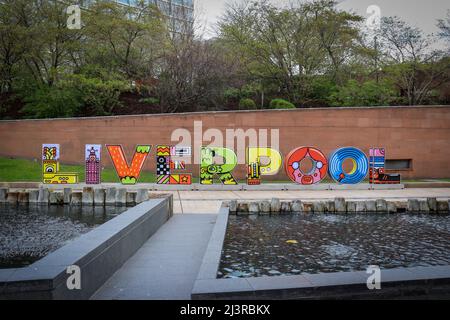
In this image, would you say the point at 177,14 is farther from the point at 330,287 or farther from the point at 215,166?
the point at 330,287

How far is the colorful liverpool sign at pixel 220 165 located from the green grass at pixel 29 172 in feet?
6.27

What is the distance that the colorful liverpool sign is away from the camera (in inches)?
865

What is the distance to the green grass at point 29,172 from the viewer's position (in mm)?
23727

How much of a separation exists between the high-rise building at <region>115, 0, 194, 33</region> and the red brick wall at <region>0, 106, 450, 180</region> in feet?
32.9

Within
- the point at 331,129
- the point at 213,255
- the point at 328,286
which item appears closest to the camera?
the point at 328,286

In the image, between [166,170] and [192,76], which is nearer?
[166,170]

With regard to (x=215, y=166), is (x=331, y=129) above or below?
above

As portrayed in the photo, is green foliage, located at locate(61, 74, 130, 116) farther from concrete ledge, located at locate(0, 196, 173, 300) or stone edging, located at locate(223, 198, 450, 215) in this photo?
concrete ledge, located at locate(0, 196, 173, 300)

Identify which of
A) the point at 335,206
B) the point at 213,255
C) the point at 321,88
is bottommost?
the point at 335,206

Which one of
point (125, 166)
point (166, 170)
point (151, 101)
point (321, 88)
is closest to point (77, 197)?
point (125, 166)

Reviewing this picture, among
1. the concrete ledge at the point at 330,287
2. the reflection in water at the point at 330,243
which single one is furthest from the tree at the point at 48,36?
the concrete ledge at the point at 330,287

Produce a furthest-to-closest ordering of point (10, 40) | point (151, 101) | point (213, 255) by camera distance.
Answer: point (151, 101) → point (10, 40) → point (213, 255)

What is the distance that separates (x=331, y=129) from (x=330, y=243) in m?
17.7

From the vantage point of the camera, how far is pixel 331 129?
27.2 m
